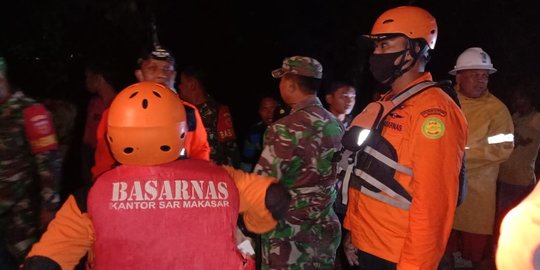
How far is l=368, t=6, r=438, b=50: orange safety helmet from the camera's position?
10.3 ft

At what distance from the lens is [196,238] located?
233cm

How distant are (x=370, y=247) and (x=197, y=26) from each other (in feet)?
39.0

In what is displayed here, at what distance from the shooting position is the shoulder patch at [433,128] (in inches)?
108

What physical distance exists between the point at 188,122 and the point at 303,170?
3.21 ft

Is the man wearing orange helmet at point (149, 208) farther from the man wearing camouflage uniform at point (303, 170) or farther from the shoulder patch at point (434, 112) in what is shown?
the man wearing camouflage uniform at point (303, 170)

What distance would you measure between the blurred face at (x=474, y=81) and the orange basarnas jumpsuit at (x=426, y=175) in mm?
2427

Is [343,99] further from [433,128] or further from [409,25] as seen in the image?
[433,128]

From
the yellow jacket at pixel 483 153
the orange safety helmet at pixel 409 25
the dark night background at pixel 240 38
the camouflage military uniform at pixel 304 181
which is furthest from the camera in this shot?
the dark night background at pixel 240 38

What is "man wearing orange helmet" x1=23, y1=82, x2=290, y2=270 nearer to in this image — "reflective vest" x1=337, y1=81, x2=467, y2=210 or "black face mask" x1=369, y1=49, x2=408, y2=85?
"reflective vest" x1=337, y1=81, x2=467, y2=210

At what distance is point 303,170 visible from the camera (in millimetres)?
4043

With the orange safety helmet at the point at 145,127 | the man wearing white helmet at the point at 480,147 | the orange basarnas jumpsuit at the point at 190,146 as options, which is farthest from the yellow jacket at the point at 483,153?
the orange safety helmet at the point at 145,127

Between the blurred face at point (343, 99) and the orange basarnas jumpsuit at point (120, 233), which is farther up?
the blurred face at point (343, 99)

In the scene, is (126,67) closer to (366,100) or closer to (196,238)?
(366,100)

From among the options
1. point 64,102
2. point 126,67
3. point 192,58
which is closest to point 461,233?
point 64,102
